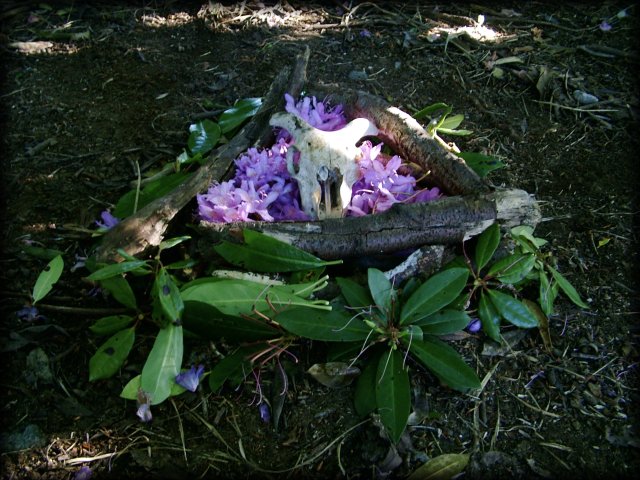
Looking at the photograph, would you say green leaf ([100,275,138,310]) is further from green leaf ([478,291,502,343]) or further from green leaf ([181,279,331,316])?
green leaf ([478,291,502,343])

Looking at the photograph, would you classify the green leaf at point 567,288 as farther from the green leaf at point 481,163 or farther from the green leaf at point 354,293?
the green leaf at point 354,293

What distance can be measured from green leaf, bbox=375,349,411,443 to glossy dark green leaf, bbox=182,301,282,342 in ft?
1.27

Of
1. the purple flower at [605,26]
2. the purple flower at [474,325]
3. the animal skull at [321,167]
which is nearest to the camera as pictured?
the purple flower at [474,325]

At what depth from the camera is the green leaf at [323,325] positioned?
192cm

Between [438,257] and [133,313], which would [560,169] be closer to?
[438,257]

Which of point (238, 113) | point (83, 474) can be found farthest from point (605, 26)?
point (83, 474)

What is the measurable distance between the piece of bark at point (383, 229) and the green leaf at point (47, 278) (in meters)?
0.62

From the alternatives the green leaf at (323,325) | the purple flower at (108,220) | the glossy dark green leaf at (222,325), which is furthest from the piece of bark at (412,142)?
the purple flower at (108,220)

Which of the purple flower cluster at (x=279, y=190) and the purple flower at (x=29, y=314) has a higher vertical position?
the purple flower cluster at (x=279, y=190)

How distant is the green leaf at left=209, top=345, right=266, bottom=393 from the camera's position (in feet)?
6.39

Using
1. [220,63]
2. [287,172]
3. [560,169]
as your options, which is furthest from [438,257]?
[220,63]

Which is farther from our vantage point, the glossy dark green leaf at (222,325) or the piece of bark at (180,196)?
the piece of bark at (180,196)

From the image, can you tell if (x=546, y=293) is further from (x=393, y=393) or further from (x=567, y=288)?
(x=393, y=393)

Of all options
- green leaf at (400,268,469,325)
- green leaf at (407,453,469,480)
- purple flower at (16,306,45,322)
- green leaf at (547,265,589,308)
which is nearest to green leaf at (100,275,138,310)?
purple flower at (16,306,45,322)
